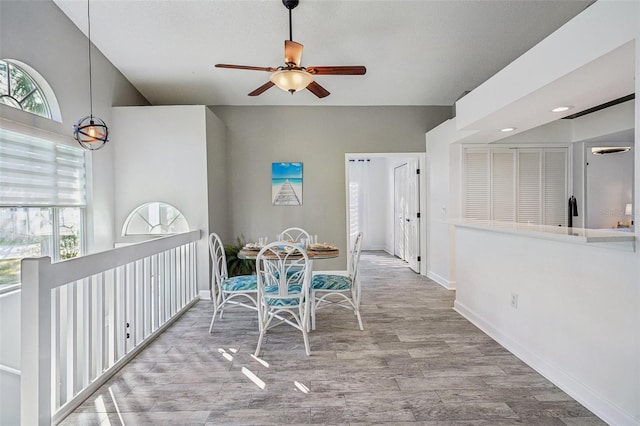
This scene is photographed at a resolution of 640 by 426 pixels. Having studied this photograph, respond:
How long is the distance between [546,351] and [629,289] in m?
0.86

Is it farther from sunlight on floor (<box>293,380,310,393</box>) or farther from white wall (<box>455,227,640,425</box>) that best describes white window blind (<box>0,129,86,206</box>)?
white wall (<box>455,227,640,425</box>)

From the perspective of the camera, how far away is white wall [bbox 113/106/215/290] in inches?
176

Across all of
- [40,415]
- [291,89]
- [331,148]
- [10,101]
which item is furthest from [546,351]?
[10,101]

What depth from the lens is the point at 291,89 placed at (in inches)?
117

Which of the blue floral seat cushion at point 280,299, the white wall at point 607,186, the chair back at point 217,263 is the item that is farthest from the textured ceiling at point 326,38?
the blue floral seat cushion at point 280,299

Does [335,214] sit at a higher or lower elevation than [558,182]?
lower

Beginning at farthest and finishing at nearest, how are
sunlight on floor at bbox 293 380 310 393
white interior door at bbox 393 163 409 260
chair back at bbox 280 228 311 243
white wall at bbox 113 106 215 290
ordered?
white interior door at bbox 393 163 409 260, white wall at bbox 113 106 215 290, chair back at bbox 280 228 311 243, sunlight on floor at bbox 293 380 310 393

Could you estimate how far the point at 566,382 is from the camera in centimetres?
224

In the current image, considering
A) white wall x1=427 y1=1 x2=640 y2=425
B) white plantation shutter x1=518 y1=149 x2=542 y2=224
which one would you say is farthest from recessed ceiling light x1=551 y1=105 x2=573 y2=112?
white plantation shutter x1=518 y1=149 x2=542 y2=224

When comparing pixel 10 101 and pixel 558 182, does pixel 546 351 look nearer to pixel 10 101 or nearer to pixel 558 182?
pixel 558 182

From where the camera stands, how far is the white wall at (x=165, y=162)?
4.48 meters

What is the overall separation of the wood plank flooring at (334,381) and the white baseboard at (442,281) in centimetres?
129

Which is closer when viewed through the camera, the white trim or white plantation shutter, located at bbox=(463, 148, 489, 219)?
the white trim

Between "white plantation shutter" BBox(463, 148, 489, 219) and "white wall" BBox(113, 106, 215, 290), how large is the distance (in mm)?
3562
